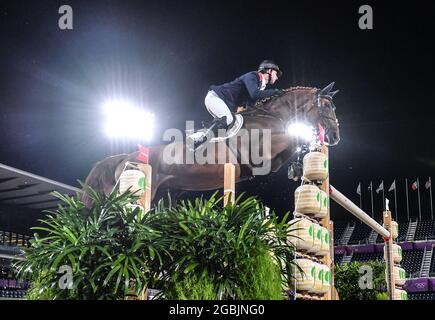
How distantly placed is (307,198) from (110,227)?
1909 millimetres

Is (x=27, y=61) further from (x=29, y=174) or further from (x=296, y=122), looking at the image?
(x=296, y=122)

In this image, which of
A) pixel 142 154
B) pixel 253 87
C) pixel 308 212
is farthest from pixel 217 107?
pixel 308 212

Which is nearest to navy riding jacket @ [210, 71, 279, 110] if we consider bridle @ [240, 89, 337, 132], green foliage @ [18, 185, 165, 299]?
bridle @ [240, 89, 337, 132]

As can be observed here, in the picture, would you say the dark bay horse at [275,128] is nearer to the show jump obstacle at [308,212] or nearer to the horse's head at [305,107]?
the horse's head at [305,107]

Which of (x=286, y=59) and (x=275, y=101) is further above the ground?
(x=286, y=59)

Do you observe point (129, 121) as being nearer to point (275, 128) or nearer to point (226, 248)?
A: point (275, 128)

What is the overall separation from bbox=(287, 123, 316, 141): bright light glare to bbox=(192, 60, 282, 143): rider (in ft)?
1.23

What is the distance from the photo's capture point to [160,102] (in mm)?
7609

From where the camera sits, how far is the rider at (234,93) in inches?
199

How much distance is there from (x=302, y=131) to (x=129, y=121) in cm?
221

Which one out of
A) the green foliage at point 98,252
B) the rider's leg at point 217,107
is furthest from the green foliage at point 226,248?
the rider's leg at point 217,107

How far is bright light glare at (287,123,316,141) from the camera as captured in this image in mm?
5160

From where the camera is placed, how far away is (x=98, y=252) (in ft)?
13.3
